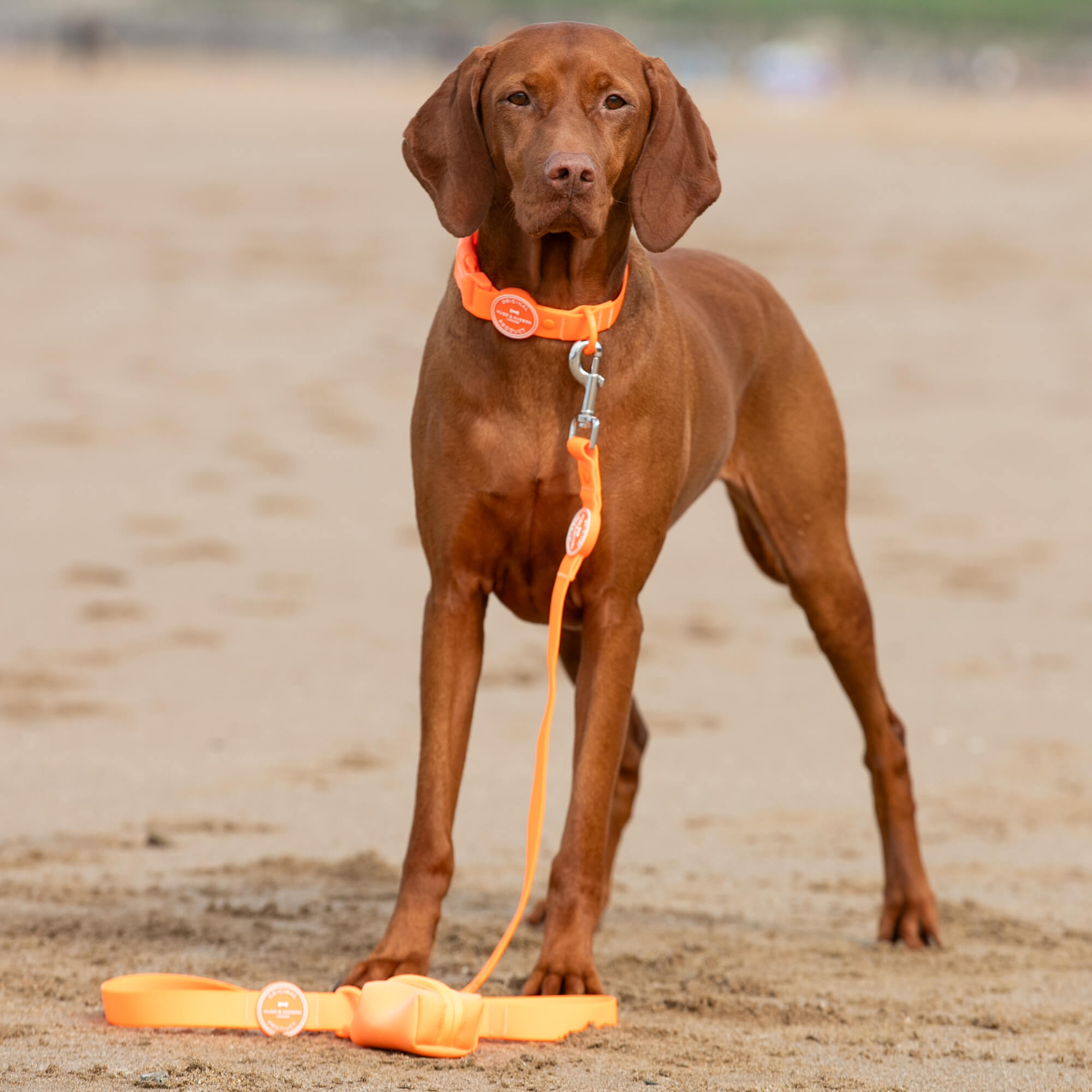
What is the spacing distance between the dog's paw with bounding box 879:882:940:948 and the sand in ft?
0.22

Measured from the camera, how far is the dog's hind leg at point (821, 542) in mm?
4832

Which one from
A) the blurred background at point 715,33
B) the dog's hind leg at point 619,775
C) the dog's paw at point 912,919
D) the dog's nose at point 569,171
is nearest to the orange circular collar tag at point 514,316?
the dog's nose at point 569,171

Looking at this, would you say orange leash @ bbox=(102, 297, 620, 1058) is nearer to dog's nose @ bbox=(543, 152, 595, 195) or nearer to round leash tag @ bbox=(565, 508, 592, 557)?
round leash tag @ bbox=(565, 508, 592, 557)

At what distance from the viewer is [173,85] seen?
130 feet

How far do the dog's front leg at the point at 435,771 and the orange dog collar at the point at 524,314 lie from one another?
1.77 ft

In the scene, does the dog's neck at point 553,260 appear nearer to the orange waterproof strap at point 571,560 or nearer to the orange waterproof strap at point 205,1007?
the orange waterproof strap at point 571,560

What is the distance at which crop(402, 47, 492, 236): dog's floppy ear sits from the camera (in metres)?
3.71

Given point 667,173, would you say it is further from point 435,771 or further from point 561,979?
point 561,979

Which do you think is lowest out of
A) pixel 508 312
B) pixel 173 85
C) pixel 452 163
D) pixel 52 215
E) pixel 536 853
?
pixel 536 853

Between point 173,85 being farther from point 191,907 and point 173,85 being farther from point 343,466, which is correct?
point 191,907

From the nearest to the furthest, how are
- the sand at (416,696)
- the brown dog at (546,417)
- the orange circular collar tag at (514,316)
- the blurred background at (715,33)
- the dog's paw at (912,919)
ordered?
the brown dog at (546,417) → the orange circular collar tag at (514,316) → the sand at (416,696) → the dog's paw at (912,919) → the blurred background at (715,33)

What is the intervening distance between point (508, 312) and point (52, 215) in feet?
39.8

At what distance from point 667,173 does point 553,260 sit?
288 millimetres

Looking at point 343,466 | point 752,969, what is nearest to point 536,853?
point 752,969
